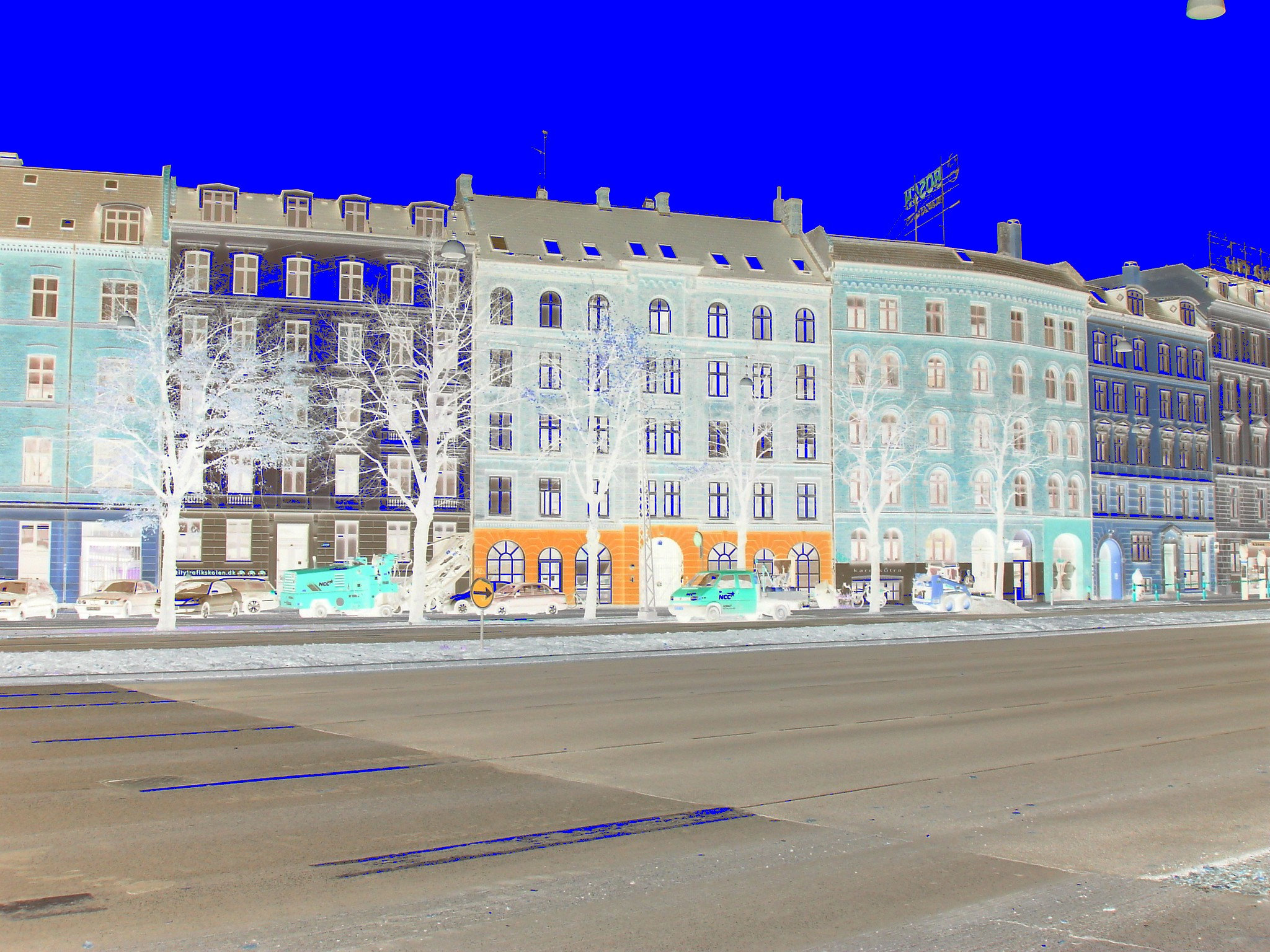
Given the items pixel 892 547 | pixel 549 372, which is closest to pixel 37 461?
pixel 549 372

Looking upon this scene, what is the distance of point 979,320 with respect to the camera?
6297 centimetres

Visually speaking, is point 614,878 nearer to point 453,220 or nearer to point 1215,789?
point 1215,789

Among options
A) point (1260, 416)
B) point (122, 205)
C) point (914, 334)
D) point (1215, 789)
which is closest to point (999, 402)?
point (914, 334)

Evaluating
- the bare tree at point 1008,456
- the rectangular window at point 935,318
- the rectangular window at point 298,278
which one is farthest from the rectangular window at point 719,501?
the rectangular window at point 298,278

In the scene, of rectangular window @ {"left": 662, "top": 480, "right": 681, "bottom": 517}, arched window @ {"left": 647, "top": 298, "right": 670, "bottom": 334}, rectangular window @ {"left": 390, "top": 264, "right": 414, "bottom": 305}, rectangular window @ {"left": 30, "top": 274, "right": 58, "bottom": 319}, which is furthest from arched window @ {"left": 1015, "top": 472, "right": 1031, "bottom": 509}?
rectangular window @ {"left": 30, "top": 274, "right": 58, "bottom": 319}

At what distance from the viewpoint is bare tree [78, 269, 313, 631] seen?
35000 millimetres

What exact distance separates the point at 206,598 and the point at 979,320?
4172 cm

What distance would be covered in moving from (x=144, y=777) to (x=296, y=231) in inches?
1769

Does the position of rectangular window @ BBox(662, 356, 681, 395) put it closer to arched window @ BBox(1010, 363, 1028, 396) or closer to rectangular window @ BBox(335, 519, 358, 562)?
rectangular window @ BBox(335, 519, 358, 562)

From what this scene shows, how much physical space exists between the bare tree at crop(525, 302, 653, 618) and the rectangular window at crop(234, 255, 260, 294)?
12.9 m

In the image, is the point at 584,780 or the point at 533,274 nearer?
the point at 584,780

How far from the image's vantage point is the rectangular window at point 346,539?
52.4 meters

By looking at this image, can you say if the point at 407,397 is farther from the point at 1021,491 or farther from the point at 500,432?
the point at 1021,491

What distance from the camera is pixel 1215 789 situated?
10.5 m
